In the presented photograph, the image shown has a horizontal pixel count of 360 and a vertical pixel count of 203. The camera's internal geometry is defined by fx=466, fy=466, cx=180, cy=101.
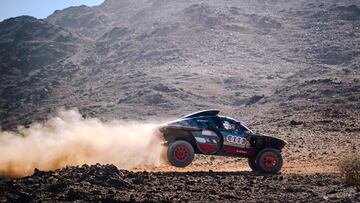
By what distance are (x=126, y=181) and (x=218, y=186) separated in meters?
2.20

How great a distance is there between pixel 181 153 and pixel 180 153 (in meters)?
0.03

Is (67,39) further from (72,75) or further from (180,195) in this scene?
(180,195)

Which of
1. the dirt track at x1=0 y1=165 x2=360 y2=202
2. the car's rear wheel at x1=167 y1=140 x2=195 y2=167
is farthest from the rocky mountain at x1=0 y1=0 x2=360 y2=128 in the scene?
the dirt track at x1=0 y1=165 x2=360 y2=202

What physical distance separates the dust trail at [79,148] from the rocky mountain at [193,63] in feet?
76.7

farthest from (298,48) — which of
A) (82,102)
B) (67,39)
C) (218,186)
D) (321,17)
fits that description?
(218,186)

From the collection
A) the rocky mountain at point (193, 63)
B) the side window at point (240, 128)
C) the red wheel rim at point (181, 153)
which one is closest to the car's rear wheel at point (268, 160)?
the side window at point (240, 128)

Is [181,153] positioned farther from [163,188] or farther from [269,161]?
[163,188]

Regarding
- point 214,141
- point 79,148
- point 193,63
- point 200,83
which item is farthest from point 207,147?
point 193,63

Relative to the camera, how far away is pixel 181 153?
13.5m

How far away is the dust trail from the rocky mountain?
2339 centimetres

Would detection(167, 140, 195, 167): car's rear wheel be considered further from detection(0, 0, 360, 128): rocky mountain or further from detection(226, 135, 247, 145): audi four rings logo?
detection(0, 0, 360, 128): rocky mountain

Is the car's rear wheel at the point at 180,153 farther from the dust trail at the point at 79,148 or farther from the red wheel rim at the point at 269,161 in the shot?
the red wheel rim at the point at 269,161

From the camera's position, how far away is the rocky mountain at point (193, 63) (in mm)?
54906

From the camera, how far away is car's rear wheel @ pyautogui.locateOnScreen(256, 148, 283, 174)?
45.6 feet
